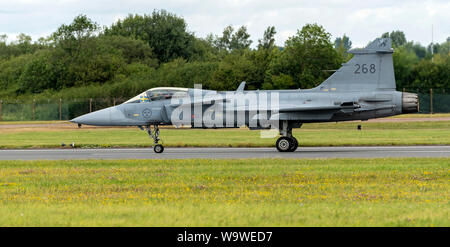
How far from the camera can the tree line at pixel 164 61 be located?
54531 mm

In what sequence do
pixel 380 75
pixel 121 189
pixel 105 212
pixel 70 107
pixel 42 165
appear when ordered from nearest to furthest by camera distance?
1. pixel 105 212
2. pixel 121 189
3. pixel 42 165
4. pixel 380 75
5. pixel 70 107

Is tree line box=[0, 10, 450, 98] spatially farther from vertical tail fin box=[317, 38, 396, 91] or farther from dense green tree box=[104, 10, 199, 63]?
vertical tail fin box=[317, 38, 396, 91]

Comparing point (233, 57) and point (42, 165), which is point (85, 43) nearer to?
point (233, 57)

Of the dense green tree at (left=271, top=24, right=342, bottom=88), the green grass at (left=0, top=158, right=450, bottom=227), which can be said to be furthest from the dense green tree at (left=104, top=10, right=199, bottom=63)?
the green grass at (left=0, top=158, right=450, bottom=227)

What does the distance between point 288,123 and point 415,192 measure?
1132cm

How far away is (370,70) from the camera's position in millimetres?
22234

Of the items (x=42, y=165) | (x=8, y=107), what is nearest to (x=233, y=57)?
(x=8, y=107)

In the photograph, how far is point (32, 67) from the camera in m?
73.4

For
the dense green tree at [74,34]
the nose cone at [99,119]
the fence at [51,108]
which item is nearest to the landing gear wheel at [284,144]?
the nose cone at [99,119]

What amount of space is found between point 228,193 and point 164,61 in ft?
242

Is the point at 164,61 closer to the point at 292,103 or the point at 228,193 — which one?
the point at 292,103

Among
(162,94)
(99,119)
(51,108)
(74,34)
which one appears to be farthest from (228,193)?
(74,34)

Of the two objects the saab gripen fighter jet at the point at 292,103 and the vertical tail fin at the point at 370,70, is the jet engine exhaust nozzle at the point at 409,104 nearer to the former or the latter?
the saab gripen fighter jet at the point at 292,103

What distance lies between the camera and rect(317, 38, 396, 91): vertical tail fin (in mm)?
22172
